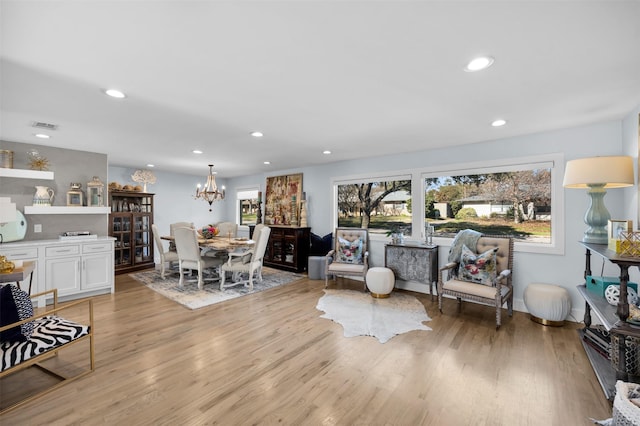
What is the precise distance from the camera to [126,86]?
2242mm

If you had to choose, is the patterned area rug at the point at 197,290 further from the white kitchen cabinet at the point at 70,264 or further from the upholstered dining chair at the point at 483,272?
the upholstered dining chair at the point at 483,272

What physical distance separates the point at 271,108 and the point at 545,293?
376 cm

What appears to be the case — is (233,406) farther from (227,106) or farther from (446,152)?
(446,152)

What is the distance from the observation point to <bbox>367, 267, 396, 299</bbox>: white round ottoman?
165 inches

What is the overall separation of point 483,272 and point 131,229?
6.75 meters

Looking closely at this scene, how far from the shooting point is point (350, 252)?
4922 mm

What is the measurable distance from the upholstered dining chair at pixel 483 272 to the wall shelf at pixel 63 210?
5.48m

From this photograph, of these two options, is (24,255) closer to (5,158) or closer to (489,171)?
(5,158)

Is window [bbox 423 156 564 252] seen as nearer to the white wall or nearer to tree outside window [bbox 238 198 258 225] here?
the white wall

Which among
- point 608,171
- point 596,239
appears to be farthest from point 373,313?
point 608,171

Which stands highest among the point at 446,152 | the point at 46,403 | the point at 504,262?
the point at 446,152

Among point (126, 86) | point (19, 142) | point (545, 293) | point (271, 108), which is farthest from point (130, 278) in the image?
point (545, 293)

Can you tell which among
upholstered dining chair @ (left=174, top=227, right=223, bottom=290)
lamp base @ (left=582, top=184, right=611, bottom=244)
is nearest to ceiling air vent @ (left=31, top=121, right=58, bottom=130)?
upholstered dining chair @ (left=174, top=227, right=223, bottom=290)

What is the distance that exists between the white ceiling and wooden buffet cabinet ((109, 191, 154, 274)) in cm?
248
